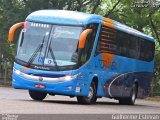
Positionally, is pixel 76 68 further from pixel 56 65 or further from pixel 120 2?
pixel 120 2

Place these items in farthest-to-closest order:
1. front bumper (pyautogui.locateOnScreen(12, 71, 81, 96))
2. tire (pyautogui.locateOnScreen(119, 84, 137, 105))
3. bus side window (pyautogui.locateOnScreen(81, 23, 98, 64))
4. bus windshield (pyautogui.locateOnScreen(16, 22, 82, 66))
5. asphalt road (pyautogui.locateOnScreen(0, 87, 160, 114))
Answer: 1. tire (pyautogui.locateOnScreen(119, 84, 137, 105))
2. bus side window (pyautogui.locateOnScreen(81, 23, 98, 64))
3. bus windshield (pyautogui.locateOnScreen(16, 22, 82, 66))
4. front bumper (pyautogui.locateOnScreen(12, 71, 81, 96))
5. asphalt road (pyautogui.locateOnScreen(0, 87, 160, 114))

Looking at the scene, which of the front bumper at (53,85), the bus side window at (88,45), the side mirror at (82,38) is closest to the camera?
the side mirror at (82,38)

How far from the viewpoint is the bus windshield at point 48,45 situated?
71.4 ft

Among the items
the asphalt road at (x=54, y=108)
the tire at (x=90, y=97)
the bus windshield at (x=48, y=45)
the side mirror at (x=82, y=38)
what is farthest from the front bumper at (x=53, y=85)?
the side mirror at (x=82, y=38)

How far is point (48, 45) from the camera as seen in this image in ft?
72.1

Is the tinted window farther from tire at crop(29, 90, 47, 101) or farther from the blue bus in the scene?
tire at crop(29, 90, 47, 101)

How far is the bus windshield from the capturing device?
71.4ft

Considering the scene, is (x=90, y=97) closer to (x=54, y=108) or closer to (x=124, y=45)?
(x=124, y=45)

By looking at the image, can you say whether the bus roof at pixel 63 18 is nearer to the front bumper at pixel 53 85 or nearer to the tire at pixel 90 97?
the front bumper at pixel 53 85

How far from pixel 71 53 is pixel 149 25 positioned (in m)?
31.5

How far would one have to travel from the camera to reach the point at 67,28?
22.1 meters

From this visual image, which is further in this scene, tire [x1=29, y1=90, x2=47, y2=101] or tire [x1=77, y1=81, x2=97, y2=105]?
tire [x1=29, y1=90, x2=47, y2=101]

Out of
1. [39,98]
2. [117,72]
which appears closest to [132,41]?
[117,72]

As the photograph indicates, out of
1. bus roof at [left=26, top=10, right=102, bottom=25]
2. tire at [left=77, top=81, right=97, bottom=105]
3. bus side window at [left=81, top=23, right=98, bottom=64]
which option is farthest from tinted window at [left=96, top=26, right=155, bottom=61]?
tire at [left=77, top=81, right=97, bottom=105]
